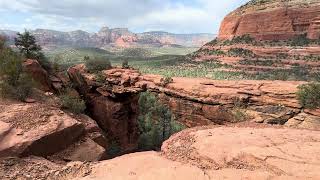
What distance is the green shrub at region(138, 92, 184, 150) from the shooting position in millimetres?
25992

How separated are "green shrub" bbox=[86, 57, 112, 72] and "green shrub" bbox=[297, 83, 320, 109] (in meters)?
19.0

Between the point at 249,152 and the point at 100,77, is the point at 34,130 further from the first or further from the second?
the point at 100,77

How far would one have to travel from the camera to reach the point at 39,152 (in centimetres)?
1087

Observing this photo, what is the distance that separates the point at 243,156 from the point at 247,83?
2650 cm

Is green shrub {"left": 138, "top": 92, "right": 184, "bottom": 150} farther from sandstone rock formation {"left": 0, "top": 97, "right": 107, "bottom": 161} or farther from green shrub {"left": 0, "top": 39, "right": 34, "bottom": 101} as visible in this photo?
sandstone rock formation {"left": 0, "top": 97, "right": 107, "bottom": 161}

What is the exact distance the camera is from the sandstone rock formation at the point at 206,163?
8430mm

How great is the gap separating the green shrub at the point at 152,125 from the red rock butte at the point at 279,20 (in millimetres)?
54426

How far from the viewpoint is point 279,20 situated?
79500 mm

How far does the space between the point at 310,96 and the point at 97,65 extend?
19976mm

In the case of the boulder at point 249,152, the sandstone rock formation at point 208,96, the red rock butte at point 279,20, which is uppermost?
the red rock butte at point 279,20

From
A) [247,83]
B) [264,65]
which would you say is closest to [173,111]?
[247,83]

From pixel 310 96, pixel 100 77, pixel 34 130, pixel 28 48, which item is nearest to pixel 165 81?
pixel 100 77

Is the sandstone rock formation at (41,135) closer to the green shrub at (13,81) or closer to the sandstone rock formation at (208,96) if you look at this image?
the green shrub at (13,81)

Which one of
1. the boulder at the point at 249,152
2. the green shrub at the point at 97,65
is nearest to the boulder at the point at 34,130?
the boulder at the point at 249,152
